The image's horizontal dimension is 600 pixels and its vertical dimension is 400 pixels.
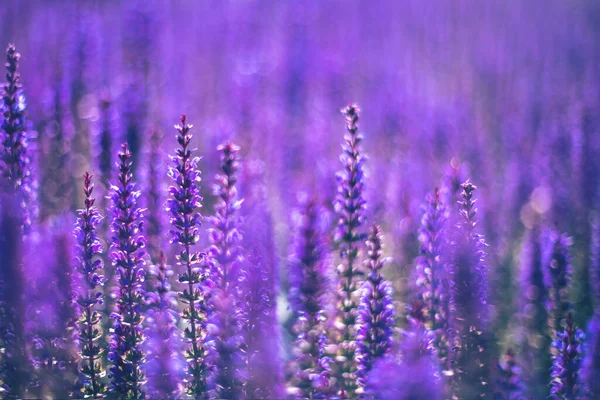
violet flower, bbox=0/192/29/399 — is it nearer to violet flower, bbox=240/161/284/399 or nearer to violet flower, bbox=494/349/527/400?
violet flower, bbox=240/161/284/399

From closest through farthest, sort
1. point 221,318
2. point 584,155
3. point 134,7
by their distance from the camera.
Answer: point 221,318 < point 584,155 < point 134,7

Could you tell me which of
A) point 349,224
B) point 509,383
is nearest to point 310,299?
point 349,224

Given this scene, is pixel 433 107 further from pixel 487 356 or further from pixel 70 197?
pixel 487 356

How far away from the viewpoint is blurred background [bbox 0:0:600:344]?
8.56 meters

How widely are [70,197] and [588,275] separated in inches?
229

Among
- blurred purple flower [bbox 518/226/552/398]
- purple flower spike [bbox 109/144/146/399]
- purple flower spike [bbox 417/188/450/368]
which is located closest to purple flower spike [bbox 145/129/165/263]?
purple flower spike [bbox 109/144/146/399]

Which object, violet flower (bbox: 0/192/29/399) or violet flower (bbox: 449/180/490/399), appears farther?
violet flower (bbox: 449/180/490/399)

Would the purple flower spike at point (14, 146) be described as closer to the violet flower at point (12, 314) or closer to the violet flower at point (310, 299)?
the violet flower at point (12, 314)

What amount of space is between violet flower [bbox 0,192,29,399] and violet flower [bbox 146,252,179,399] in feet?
2.75

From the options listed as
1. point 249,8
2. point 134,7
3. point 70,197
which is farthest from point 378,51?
point 70,197

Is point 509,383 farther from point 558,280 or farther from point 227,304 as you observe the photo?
point 227,304

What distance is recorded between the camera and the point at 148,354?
4.77 m

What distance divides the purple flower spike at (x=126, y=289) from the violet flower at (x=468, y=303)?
2238 mm

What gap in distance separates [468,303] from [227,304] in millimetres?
1776
